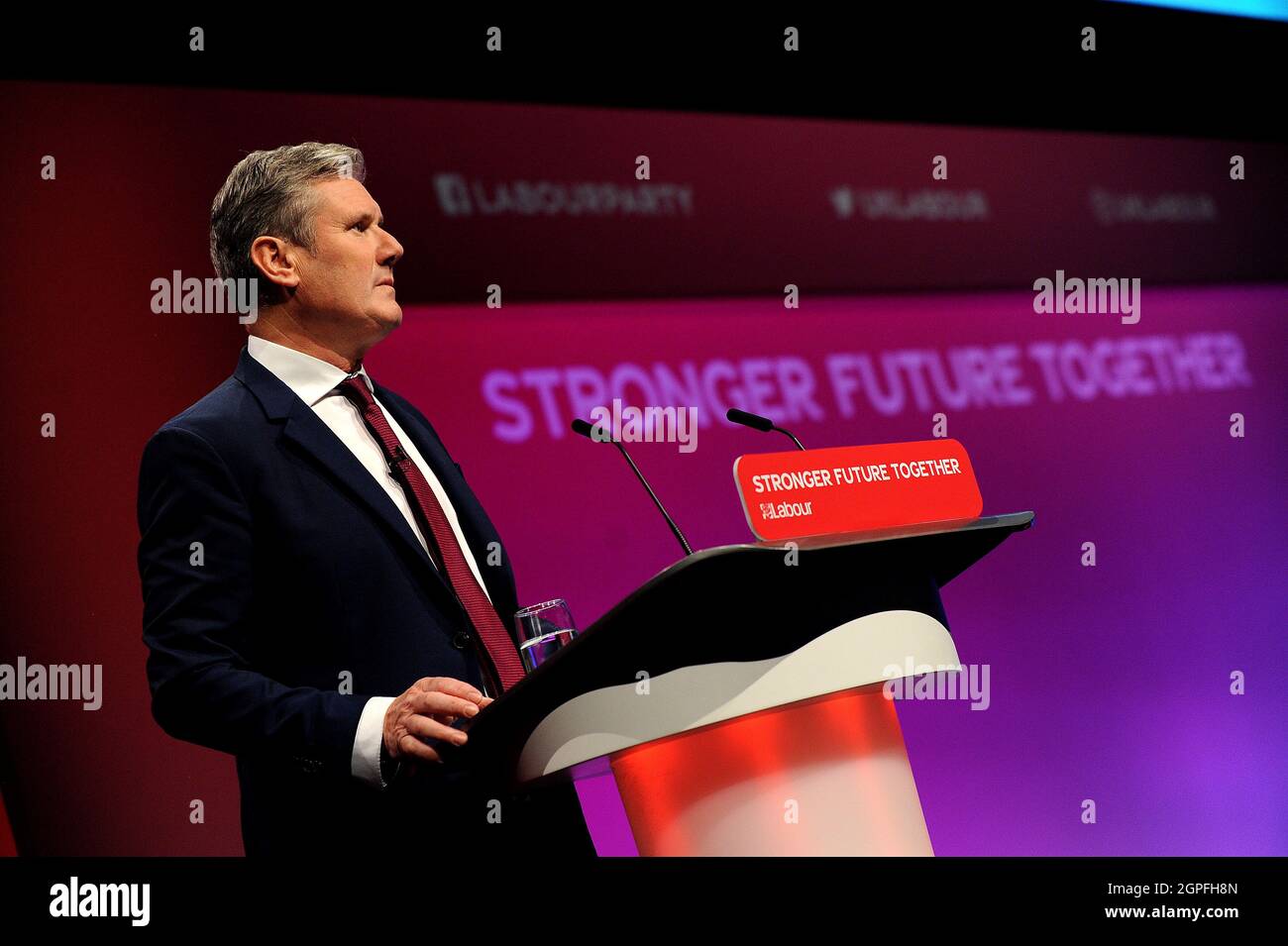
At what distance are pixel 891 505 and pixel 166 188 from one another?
2.27m

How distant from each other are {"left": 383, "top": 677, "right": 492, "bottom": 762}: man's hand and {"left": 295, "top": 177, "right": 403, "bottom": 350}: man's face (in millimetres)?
653

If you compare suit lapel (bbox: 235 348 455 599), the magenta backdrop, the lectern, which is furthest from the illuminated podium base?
the magenta backdrop

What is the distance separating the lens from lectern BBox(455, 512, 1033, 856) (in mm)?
1364

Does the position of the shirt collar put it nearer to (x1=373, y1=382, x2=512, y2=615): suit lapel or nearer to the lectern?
(x1=373, y1=382, x2=512, y2=615): suit lapel

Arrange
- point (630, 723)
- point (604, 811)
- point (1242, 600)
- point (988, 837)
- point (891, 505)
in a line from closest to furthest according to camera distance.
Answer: point (630, 723) < point (891, 505) < point (604, 811) < point (988, 837) < point (1242, 600)

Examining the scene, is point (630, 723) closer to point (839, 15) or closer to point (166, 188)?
point (166, 188)

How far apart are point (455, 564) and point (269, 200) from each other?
64cm

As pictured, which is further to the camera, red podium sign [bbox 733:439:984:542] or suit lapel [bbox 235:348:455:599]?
suit lapel [bbox 235:348:455:599]

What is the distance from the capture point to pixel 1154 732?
13.2ft

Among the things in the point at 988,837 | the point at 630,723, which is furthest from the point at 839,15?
the point at 630,723

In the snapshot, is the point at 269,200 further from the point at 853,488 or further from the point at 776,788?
the point at 776,788

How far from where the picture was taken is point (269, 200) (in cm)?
194

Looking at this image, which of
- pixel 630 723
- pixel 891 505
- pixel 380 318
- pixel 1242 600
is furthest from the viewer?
pixel 1242 600

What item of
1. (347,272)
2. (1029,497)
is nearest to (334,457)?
(347,272)
